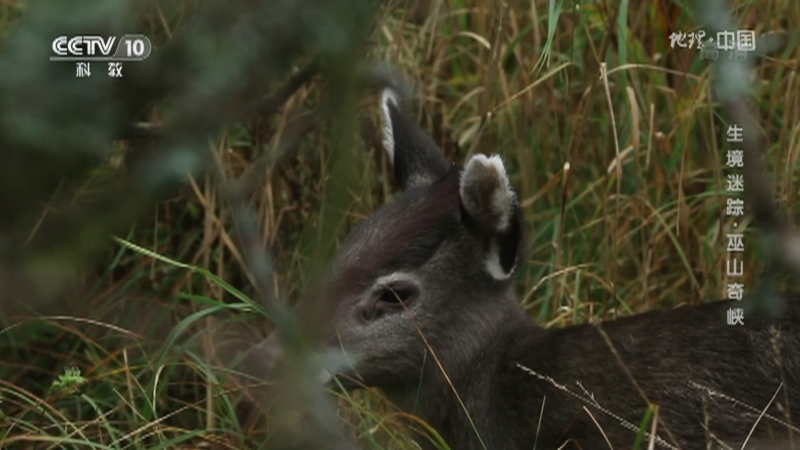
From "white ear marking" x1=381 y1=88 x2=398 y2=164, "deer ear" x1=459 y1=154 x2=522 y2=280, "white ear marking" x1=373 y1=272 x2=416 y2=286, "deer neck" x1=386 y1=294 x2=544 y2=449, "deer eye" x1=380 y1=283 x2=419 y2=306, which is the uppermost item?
"white ear marking" x1=381 y1=88 x2=398 y2=164

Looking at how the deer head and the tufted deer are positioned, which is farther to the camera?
the deer head

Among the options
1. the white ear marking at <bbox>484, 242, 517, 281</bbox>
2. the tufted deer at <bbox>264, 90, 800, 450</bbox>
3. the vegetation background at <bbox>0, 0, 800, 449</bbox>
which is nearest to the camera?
the tufted deer at <bbox>264, 90, 800, 450</bbox>

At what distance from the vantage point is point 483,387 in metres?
4.24

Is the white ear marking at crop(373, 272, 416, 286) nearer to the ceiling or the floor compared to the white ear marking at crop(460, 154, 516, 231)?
nearer to the floor

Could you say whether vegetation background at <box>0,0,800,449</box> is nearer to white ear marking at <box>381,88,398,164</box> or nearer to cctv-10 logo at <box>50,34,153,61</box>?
white ear marking at <box>381,88,398,164</box>

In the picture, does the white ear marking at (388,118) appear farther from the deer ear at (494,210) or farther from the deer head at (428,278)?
the deer ear at (494,210)

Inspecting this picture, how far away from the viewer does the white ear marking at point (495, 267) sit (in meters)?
4.31

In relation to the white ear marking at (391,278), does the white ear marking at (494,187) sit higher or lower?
higher

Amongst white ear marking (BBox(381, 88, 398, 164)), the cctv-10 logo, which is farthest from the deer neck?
the cctv-10 logo

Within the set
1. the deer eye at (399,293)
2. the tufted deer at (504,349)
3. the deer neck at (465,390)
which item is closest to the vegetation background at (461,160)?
the deer neck at (465,390)

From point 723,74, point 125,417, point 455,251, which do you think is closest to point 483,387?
point 455,251

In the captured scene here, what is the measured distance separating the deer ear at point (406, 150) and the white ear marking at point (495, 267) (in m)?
0.42

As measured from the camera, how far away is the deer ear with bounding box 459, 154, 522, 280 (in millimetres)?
4066

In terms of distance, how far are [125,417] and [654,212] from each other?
6.66ft
